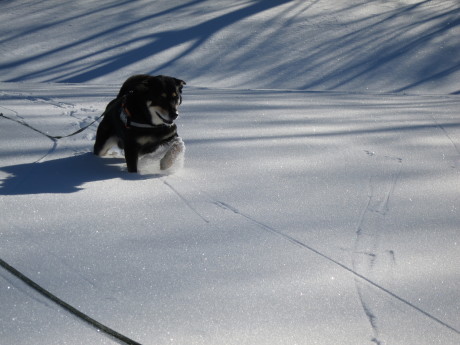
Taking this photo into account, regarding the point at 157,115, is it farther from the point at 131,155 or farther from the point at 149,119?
the point at 131,155

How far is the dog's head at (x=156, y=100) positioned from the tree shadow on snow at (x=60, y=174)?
1.33ft

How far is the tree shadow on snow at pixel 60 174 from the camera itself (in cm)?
326

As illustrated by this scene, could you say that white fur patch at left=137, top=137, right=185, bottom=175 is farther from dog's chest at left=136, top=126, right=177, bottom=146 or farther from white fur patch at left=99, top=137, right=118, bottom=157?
white fur patch at left=99, top=137, right=118, bottom=157

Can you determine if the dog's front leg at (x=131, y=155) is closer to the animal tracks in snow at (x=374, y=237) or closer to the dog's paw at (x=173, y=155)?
the dog's paw at (x=173, y=155)

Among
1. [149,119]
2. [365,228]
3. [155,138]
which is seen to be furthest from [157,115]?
[365,228]

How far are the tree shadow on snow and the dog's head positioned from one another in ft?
1.33

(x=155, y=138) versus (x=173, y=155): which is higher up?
(x=155, y=138)

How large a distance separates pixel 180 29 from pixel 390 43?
454 cm

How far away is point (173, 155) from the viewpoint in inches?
146

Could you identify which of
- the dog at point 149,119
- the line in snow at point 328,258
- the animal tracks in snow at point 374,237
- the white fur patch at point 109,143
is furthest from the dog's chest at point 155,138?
the animal tracks in snow at point 374,237

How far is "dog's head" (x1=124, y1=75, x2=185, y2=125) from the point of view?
11.7ft

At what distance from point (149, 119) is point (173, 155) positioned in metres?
0.29

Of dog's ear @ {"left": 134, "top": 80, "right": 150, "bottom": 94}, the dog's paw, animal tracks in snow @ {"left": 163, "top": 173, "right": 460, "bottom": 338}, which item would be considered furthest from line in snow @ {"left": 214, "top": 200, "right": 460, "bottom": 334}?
dog's ear @ {"left": 134, "top": 80, "right": 150, "bottom": 94}

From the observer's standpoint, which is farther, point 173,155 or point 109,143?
point 109,143
